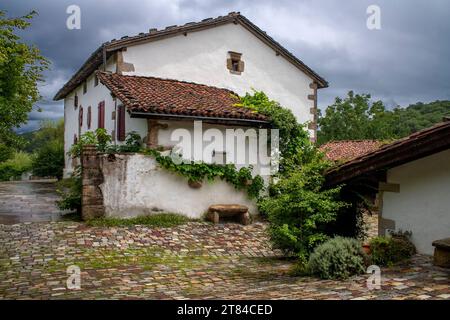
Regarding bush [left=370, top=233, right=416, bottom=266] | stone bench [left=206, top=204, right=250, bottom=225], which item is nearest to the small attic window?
stone bench [left=206, top=204, right=250, bottom=225]

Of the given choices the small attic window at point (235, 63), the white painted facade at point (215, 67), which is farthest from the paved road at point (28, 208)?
the small attic window at point (235, 63)

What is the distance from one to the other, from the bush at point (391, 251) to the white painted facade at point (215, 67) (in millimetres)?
8804

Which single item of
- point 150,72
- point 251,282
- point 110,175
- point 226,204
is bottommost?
point 251,282

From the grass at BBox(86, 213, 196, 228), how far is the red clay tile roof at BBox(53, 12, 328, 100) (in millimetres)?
6379

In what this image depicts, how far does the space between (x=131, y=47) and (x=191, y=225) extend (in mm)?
7181

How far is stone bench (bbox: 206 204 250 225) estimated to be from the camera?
1230cm

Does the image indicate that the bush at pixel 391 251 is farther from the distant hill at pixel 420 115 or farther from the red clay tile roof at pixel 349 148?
the distant hill at pixel 420 115

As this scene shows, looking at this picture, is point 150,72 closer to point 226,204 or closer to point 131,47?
point 131,47

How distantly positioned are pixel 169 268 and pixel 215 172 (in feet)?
15.9

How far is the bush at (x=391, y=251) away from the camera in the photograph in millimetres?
6863

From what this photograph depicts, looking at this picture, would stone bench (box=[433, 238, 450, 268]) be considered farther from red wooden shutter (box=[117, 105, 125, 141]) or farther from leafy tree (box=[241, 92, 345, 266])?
red wooden shutter (box=[117, 105, 125, 141])
